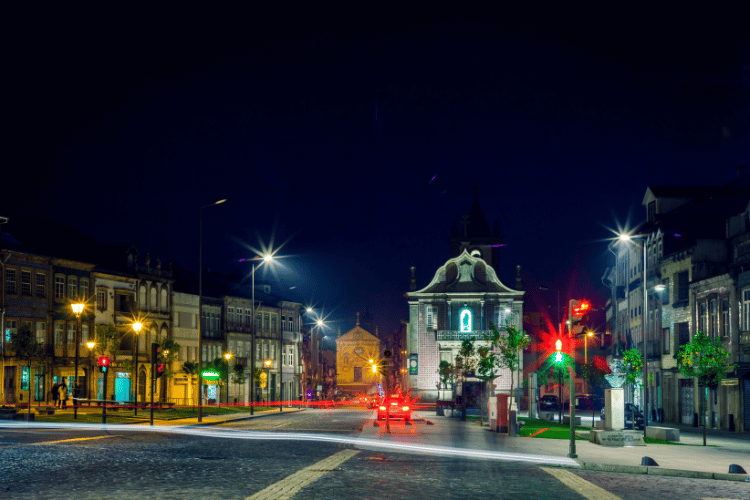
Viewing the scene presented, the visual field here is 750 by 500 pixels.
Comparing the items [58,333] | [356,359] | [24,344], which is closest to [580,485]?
[24,344]

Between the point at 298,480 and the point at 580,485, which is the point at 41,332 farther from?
the point at 580,485

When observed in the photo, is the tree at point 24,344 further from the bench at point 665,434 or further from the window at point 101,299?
the bench at point 665,434

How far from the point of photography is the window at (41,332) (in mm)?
62656

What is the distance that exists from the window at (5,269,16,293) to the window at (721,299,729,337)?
4324cm

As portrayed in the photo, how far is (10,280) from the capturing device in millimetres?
60250

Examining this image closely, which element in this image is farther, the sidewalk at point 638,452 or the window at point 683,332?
the window at point 683,332

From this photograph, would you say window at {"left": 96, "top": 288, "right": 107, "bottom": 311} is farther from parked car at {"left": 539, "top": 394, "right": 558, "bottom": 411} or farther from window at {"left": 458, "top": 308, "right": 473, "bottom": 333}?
window at {"left": 458, "top": 308, "right": 473, "bottom": 333}

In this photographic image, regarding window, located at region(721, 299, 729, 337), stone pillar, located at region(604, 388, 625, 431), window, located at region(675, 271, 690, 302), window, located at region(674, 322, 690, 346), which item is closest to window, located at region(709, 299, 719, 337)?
window, located at region(721, 299, 729, 337)

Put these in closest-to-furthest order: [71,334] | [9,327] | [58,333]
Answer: [9,327]
[58,333]
[71,334]

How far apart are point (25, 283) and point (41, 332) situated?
3.69 metres

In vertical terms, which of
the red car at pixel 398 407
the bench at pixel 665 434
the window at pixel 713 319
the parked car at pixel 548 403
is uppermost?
the window at pixel 713 319

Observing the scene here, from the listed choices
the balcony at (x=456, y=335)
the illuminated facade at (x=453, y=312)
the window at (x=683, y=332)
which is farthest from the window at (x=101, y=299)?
the window at (x=683, y=332)

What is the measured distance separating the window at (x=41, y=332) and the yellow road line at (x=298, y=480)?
4573 centimetres

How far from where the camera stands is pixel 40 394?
6188 centimetres
